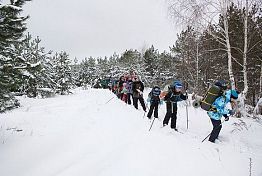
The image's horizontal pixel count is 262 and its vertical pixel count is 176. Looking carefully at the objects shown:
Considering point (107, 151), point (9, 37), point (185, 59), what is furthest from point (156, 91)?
point (185, 59)

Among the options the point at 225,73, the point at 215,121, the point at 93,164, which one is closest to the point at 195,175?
the point at 93,164

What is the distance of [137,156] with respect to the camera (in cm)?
513

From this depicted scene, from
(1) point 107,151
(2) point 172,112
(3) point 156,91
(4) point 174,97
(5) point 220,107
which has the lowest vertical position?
(1) point 107,151

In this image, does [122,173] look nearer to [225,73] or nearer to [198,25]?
[198,25]

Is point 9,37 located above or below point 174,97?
above

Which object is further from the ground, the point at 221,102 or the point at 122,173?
the point at 221,102

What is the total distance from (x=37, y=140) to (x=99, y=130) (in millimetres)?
1686

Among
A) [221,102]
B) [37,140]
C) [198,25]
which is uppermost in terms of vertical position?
[198,25]

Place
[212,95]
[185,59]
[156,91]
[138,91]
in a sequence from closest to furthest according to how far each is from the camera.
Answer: [212,95], [156,91], [138,91], [185,59]

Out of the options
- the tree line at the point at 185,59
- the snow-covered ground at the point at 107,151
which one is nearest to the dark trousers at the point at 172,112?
the snow-covered ground at the point at 107,151

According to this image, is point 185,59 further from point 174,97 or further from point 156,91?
point 174,97

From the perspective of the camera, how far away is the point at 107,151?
17.8 feet

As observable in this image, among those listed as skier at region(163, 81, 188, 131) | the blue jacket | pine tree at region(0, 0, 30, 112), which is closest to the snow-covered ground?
skier at region(163, 81, 188, 131)

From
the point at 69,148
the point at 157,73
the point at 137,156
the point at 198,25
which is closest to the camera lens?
the point at 137,156
